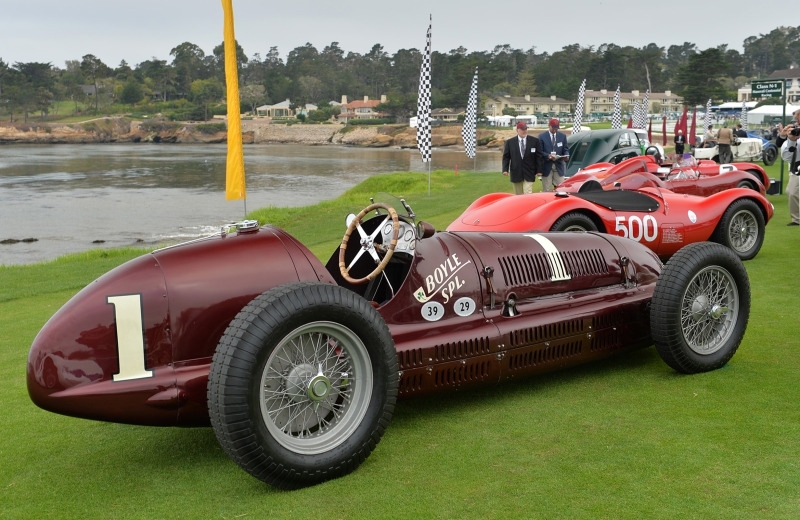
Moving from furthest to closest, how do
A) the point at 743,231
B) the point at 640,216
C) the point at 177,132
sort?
1. the point at 177,132
2. the point at 743,231
3. the point at 640,216

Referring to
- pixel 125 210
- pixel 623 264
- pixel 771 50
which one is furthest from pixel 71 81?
pixel 623 264

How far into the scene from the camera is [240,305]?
4.14 m

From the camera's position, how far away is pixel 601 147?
21.8 m

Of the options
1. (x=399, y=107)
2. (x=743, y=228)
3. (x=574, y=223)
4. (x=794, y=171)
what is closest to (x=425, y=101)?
(x=794, y=171)

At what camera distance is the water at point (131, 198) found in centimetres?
2478

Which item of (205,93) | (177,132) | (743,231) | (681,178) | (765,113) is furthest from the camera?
(205,93)

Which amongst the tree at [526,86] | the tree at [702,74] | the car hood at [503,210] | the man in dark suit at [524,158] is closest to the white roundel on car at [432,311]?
the car hood at [503,210]

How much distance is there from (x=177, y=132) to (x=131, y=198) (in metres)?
101

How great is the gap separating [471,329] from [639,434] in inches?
47.2

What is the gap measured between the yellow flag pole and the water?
12.2 m

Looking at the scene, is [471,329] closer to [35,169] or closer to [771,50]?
[35,169]

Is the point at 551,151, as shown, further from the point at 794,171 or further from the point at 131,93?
the point at 131,93

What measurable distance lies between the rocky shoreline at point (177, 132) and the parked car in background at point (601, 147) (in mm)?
97603

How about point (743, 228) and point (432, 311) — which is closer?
point (432, 311)
